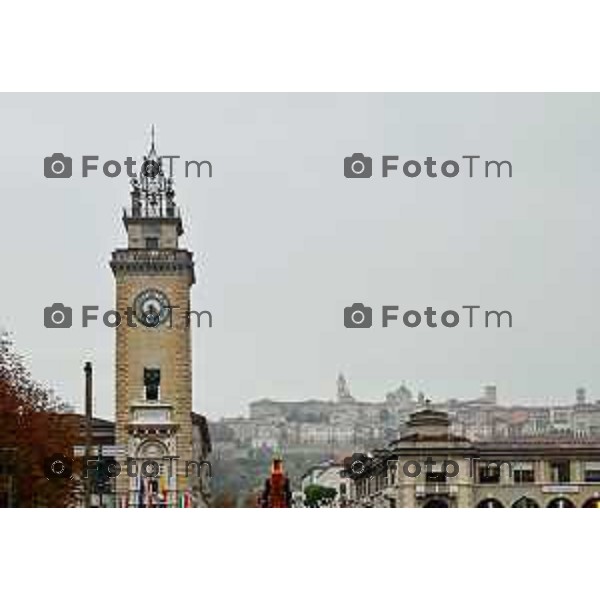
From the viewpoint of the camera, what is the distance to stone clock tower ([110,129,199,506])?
17828 millimetres

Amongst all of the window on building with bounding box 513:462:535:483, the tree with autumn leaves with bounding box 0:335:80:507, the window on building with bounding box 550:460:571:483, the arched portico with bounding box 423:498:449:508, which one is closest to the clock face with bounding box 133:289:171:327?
the tree with autumn leaves with bounding box 0:335:80:507

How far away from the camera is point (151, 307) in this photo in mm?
17938

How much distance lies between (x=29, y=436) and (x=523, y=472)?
622 centimetres

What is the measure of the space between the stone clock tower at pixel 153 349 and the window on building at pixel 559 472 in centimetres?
454

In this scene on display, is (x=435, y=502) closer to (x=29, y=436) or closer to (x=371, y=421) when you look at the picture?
(x=371, y=421)

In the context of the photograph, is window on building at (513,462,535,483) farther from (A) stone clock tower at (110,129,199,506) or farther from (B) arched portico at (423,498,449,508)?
(A) stone clock tower at (110,129,199,506)

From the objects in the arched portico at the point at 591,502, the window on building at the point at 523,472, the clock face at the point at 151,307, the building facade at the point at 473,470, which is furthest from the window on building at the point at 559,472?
the clock face at the point at 151,307

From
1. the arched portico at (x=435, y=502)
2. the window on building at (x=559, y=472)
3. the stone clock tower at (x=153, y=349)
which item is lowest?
the arched portico at (x=435, y=502)

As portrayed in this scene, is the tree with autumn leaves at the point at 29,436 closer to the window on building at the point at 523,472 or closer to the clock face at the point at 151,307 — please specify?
the clock face at the point at 151,307

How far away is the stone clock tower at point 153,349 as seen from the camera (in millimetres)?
17828

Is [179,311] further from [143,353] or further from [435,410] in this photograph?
[435,410]

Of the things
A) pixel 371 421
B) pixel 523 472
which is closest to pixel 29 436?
pixel 371 421
